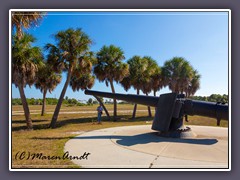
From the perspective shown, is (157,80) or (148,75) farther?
(157,80)

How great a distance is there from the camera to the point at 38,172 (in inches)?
206

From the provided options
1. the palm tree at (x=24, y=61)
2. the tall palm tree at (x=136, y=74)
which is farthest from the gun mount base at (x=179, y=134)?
the tall palm tree at (x=136, y=74)

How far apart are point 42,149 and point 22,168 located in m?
1.95

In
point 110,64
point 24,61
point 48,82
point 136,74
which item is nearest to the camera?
point 24,61

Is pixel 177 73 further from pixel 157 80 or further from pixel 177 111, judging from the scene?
Result: pixel 177 111

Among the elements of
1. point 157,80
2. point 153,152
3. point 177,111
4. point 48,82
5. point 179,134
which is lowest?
point 153,152

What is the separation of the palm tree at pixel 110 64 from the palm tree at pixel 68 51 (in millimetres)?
6679

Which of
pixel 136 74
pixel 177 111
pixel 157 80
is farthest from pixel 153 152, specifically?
pixel 157 80

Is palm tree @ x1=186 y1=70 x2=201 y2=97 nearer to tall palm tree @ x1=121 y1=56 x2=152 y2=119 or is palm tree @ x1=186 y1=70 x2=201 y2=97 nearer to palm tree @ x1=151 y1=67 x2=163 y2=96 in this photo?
palm tree @ x1=151 y1=67 x2=163 y2=96

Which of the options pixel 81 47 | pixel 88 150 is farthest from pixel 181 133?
pixel 81 47

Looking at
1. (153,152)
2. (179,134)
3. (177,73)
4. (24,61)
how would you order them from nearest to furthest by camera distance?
1. (153,152)
2. (179,134)
3. (24,61)
4. (177,73)

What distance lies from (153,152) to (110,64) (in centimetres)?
1729

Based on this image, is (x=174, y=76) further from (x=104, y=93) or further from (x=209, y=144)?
(x=209, y=144)

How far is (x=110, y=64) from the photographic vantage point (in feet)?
75.9
